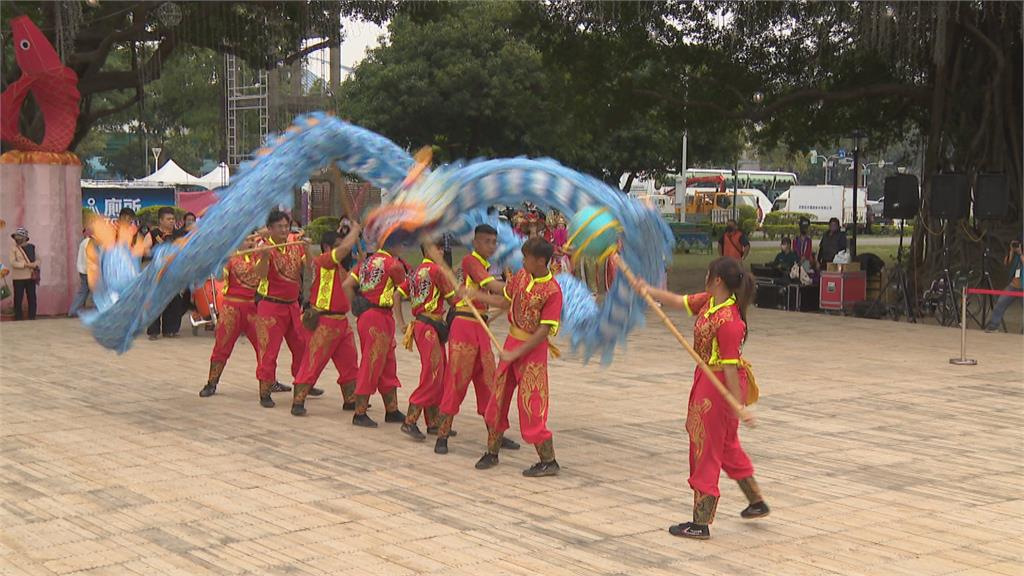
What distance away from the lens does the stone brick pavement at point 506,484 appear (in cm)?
557

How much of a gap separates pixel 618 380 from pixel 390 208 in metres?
4.11

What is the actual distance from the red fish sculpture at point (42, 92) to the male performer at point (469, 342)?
1084 cm

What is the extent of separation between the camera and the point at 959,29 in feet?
62.7

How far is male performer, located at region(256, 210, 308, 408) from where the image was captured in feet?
31.4

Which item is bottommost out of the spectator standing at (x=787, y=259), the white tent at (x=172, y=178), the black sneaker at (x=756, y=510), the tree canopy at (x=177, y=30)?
the black sneaker at (x=756, y=510)

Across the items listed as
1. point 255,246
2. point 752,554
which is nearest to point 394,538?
point 752,554

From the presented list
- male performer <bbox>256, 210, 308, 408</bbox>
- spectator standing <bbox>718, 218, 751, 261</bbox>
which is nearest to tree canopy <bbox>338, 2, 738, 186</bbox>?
spectator standing <bbox>718, 218, 751, 261</bbox>

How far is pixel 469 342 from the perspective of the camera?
25.8ft

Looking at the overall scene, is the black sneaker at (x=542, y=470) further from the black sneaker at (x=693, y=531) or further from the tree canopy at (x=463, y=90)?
the tree canopy at (x=463, y=90)

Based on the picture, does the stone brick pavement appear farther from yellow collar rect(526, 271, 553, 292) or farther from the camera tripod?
the camera tripod

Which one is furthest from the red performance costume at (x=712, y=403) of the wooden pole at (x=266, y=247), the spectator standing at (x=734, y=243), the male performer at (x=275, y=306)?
the spectator standing at (x=734, y=243)

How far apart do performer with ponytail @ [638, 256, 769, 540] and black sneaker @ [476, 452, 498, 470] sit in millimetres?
1773

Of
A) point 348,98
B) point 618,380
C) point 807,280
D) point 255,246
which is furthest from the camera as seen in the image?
point 348,98

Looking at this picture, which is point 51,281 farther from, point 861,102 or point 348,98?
point 348,98
